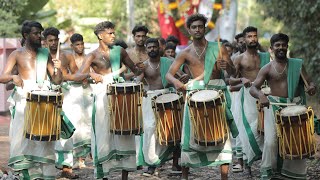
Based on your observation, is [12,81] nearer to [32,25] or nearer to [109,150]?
[32,25]

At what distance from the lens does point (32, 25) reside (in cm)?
881

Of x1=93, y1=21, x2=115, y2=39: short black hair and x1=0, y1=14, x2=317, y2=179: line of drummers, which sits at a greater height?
x1=93, y1=21, x2=115, y2=39: short black hair

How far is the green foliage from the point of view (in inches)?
774

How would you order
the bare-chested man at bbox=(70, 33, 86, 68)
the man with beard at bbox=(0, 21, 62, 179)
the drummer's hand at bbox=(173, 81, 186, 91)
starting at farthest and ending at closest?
the bare-chested man at bbox=(70, 33, 86, 68) → the drummer's hand at bbox=(173, 81, 186, 91) → the man with beard at bbox=(0, 21, 62, 179)

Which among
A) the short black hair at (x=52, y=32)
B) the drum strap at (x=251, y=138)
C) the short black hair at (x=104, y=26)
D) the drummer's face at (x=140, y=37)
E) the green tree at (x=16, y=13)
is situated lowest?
the drum strap at (x=251, y=138)

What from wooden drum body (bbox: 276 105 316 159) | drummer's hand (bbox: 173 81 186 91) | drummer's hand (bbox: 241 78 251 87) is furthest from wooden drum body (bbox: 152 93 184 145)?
wooden drum body (bbox: 276 105 316 159)

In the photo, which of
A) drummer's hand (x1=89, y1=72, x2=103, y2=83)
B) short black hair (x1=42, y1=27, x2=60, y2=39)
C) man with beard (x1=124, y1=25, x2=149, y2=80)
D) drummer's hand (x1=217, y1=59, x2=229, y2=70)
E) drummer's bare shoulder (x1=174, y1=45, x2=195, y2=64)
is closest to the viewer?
drummer's hand (x1=217, y1=59, x2=229, y2=70)

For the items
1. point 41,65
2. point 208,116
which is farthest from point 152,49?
point 208,116

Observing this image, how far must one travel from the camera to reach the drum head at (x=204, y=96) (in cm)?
834

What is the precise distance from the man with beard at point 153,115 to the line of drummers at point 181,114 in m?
0.02

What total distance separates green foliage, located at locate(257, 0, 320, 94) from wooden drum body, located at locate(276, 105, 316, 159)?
418 inches

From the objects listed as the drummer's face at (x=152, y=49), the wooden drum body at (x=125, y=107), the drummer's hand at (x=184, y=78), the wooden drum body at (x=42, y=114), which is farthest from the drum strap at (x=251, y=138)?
the wooden drum body at (x=42, y=114)

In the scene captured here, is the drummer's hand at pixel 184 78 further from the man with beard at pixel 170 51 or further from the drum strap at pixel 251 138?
the man with beard at pixel 170 51

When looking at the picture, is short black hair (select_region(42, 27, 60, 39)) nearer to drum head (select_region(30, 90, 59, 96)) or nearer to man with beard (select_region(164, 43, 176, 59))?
drum head (select_region(30, 90, 59, 96))
